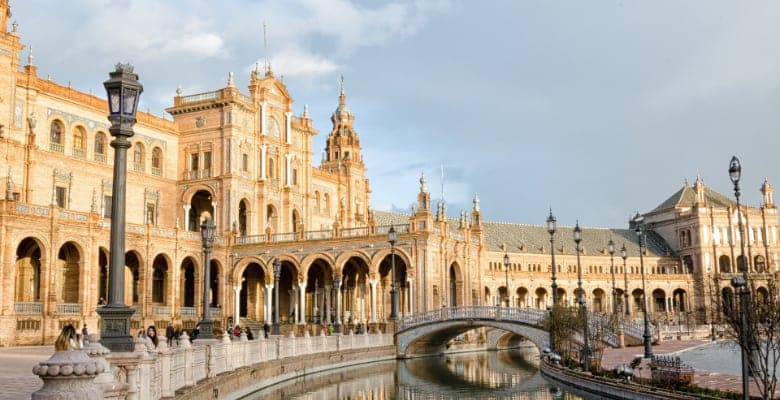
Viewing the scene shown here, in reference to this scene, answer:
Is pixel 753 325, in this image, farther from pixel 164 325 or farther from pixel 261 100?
pixel 261 100

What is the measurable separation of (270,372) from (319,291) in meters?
32.0

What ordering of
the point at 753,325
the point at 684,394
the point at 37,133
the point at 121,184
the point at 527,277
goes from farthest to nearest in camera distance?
the point at 527,277 → the point at 37,133 → the point at 684,394 → the point at 753,325 → the point at 121,184

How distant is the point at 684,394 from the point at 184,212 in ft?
157

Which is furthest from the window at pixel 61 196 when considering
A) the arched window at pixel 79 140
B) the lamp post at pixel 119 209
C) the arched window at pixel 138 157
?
the lamp post at pixel 119 209

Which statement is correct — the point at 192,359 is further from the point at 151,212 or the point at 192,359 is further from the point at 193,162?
the point at 193,162

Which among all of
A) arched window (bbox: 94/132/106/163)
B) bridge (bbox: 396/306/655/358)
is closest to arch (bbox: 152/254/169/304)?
arched window (bbox: 94/132/106/163)

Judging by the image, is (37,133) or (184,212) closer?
(37,133)

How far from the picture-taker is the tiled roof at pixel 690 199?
108125mm

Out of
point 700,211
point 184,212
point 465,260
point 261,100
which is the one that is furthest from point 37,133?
point 700,211

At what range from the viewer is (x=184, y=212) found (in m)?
62.3

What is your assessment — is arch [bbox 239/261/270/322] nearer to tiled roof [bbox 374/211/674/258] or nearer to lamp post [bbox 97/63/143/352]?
tiled roof [bbox 374/211/674/258]

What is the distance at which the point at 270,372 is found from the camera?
30.3 m

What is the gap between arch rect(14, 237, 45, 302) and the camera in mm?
47875

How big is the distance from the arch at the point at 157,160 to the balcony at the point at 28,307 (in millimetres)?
17896
